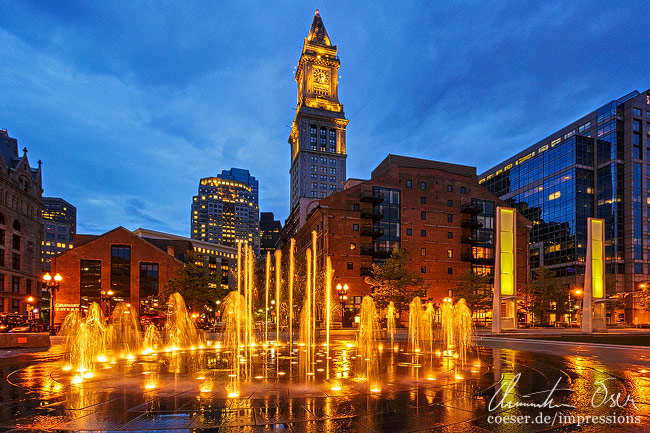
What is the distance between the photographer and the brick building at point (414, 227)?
56438mm

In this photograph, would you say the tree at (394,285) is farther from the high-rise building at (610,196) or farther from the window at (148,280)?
the high-rise building at (610,196)

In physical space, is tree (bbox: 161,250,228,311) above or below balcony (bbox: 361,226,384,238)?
below

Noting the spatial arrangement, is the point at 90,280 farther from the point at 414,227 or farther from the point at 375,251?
the point at 414,227

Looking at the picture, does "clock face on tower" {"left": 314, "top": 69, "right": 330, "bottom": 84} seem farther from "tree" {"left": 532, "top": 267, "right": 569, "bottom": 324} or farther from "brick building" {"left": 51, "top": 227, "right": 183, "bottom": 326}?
"tree" {"left": 532, "top": 267, "right": 569, "bottom": 324}

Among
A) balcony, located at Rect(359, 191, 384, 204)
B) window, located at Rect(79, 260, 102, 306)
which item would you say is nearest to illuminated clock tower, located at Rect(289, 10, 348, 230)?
balcony, located at Rect(359, 191, 384, 204)

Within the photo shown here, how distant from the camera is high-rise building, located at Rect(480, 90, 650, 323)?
7506cm

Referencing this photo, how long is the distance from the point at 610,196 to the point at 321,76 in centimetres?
11115

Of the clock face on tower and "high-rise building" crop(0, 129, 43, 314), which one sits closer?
"high-rise building" crop(0, 129, 43, 314)

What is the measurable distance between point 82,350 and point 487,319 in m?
53.1

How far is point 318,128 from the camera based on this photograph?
144 meters

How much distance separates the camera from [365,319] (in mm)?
49125

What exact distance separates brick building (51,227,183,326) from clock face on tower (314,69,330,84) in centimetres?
11949

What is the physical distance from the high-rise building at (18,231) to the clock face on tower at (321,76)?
10773 cm

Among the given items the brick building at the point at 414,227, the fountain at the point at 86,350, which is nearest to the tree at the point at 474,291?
the brick building at the point at 414,227
